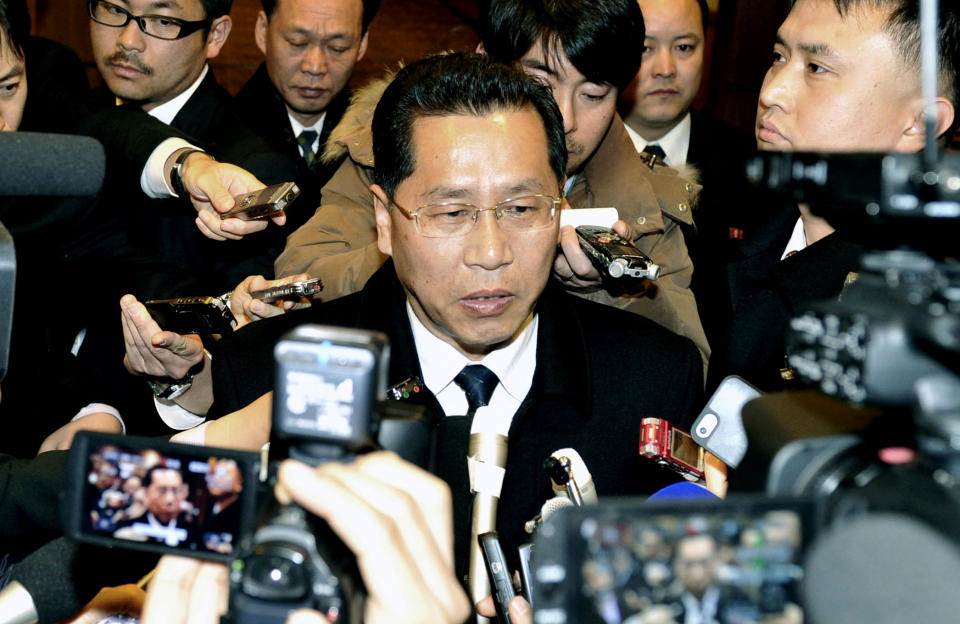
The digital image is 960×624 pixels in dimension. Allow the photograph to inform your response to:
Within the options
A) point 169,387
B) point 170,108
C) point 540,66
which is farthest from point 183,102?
point 540,66

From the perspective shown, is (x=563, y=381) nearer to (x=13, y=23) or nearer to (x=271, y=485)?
(x=271, y=485)

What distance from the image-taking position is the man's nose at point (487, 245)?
1.69m

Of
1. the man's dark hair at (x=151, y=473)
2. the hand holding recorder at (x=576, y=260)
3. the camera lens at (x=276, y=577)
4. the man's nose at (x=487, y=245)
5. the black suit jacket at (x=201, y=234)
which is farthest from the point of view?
the black suit jacket at (x=201, y=234)

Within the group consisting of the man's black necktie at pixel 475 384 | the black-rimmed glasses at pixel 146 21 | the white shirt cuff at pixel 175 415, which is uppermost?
the black-rimmed glasses at pixel 146 21

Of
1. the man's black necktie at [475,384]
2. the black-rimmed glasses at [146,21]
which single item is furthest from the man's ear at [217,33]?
the man's black necktie at [475,384]

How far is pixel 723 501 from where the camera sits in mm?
787

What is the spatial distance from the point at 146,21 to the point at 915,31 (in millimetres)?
1764

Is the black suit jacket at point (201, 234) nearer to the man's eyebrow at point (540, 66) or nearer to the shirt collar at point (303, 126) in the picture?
the shirt collar at point (303, 126)

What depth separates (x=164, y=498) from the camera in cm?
96

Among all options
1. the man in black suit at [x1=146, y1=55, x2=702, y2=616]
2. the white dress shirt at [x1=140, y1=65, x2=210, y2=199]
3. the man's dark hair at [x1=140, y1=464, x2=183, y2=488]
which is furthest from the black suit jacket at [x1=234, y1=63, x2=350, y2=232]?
the man's dark hair at [x1=140, y1=464, x2=183, y2=488]

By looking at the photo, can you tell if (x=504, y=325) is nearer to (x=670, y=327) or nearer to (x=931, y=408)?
(x=670, y=327)

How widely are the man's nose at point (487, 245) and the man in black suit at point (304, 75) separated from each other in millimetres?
1344

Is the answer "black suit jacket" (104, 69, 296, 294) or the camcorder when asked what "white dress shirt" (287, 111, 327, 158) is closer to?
"black suit jacket" (104, 69, 296, 294)

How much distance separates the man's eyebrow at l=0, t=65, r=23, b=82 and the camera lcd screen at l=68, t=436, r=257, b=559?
1.62 m
